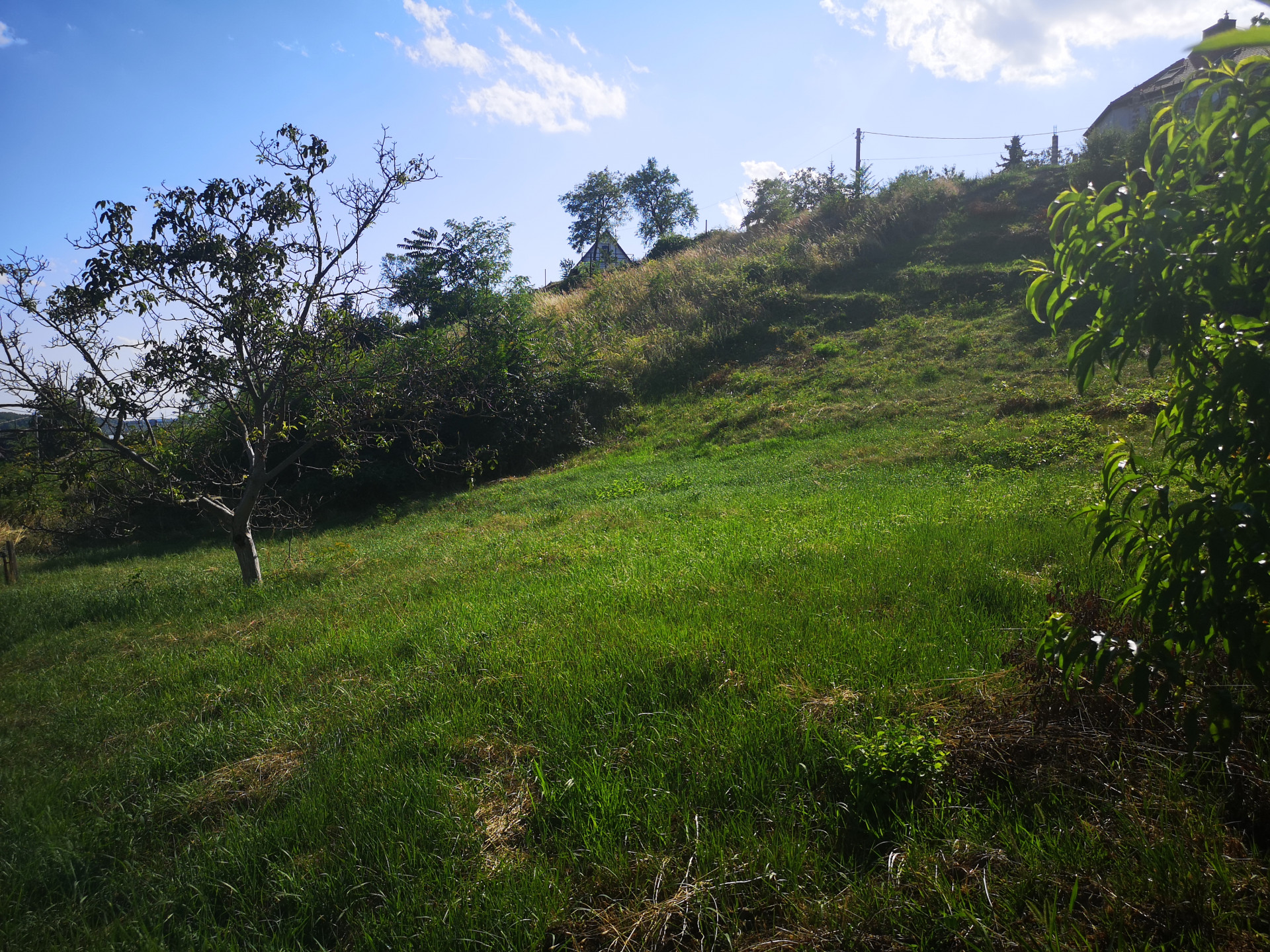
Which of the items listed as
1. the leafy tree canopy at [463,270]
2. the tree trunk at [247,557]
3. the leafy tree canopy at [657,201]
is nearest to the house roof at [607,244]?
the leafy tree canopy at [657,201]

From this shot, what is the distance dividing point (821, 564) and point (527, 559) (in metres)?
3.52

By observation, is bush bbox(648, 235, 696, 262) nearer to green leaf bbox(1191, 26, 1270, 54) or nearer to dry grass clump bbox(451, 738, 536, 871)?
dry grass clump bbox(451, 738, 536, 871)

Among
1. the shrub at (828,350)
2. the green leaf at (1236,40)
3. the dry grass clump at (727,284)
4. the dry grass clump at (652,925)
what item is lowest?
the dry grass clump at (652,925)

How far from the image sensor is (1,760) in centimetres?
477

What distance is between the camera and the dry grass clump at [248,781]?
11.8 ft

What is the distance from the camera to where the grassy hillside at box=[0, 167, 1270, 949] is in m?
2.43

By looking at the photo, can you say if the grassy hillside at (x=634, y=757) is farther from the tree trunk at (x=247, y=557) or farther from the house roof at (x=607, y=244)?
the house roof at (x=607, y=244)

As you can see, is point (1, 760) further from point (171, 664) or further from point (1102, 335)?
point (1102, 335)

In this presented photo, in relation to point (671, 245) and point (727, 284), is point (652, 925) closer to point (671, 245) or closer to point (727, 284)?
point (727, 284)

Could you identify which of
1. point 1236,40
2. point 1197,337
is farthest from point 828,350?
point 1236,40

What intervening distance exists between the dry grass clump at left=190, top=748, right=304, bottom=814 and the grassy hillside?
0.02 metres

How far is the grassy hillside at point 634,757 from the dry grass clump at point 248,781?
2 centimetres

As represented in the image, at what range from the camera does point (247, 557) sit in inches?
359

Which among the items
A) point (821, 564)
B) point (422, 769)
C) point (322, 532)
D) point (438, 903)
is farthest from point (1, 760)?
point (322, 532)
